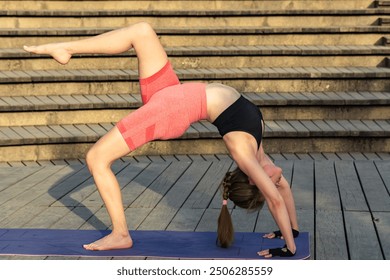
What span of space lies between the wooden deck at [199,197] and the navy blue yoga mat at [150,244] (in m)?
0.19

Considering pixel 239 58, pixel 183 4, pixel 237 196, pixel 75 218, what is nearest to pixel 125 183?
pixel 75 218

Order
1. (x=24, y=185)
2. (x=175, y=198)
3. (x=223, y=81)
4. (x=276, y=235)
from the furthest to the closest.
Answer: (x=223, y=81) < (x=24, y=185) < (x=175, y=198) < (x=276, y=235)

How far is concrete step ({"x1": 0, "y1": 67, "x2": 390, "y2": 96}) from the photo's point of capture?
980 centimetres

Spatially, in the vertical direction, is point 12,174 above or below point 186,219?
below

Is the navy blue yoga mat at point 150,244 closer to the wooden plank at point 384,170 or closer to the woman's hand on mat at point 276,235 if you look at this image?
the woman's hand on mat at point 276,235

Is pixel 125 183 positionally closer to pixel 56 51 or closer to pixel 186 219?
pixel 186 219

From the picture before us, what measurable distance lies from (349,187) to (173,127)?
235 centimetres

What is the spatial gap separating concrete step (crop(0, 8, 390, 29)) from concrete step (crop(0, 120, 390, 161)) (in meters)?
1.85

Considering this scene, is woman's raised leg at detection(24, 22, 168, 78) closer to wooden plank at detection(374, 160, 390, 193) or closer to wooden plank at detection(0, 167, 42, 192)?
wooden plank at detection(0, 167, 42, 192)

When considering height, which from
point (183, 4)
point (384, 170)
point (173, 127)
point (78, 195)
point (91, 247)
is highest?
point (173, 127)

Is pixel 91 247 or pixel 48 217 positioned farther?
pixel 48 217

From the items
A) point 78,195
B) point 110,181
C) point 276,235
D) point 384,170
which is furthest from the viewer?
point 384,170

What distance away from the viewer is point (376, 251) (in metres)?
5.92

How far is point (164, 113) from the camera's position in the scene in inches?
231
